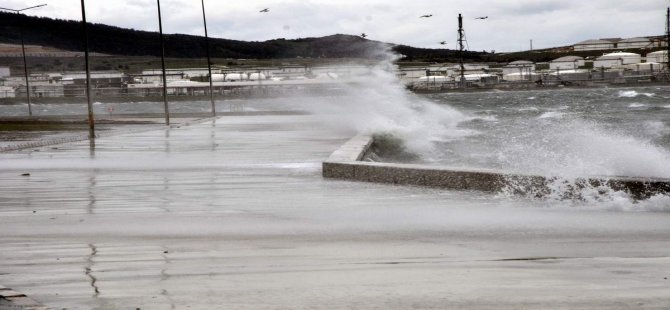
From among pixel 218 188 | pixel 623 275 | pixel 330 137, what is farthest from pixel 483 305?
pixel 330 137

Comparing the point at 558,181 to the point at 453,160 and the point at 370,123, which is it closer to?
the point at 453,160

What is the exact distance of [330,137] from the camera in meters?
28.2

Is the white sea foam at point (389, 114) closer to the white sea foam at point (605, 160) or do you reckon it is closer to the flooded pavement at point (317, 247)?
the white sea foam at point (605, 160)

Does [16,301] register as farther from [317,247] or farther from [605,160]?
[605,160]

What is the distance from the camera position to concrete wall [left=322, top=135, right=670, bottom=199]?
10781 millimetres

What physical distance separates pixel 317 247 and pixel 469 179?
470cm

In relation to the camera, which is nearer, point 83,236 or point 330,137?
point 83,236

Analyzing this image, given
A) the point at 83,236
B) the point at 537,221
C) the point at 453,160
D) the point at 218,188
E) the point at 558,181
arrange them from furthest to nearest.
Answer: the point at 453,160 < the point at 218,188 < the point at 558,181 < the point at 537,221 < the point at 83,236

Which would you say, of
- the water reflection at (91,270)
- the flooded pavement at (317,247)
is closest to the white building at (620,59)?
the flooded pavement at (317,247)

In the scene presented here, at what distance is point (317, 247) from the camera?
26.8ft

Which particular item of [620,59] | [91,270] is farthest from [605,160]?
[620,59]

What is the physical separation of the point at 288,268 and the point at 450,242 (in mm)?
1700

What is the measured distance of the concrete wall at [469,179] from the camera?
35.4ft

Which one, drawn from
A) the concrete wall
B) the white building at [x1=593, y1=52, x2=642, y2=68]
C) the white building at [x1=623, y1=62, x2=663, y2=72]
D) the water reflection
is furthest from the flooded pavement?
the white building at [x1=593, y1=52, x2=642, y2=68]
